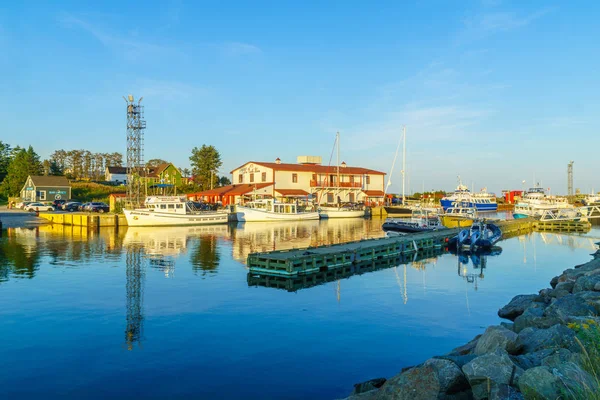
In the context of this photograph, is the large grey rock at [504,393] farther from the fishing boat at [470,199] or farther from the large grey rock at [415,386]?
the fishing boat at [470,199]

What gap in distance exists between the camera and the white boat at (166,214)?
54.5 m

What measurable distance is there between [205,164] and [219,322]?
9020cm

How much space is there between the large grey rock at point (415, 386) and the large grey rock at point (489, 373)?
2.77 ft

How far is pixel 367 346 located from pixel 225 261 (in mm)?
17313

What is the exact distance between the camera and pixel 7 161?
10062 centimetres

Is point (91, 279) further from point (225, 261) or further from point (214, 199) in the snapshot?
point (214, 199)

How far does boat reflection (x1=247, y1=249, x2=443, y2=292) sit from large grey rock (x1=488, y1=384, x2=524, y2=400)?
1292cm

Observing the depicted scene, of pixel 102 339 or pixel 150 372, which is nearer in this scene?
pixel 150 372

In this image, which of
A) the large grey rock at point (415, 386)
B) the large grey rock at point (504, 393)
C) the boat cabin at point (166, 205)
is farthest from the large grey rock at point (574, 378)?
the boat cabin at point (166, 205)

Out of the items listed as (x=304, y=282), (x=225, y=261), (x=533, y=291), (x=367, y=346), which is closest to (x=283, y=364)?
(x=367, y=346)

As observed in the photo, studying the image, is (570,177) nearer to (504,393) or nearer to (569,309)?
(569,309)

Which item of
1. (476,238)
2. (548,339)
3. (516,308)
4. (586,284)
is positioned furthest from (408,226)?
(548,339)

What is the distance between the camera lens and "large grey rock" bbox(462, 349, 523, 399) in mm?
7879

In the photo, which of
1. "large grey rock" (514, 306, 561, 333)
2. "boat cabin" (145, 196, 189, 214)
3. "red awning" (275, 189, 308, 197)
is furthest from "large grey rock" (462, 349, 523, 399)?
"red awning" (275, 189, 308, 197)
